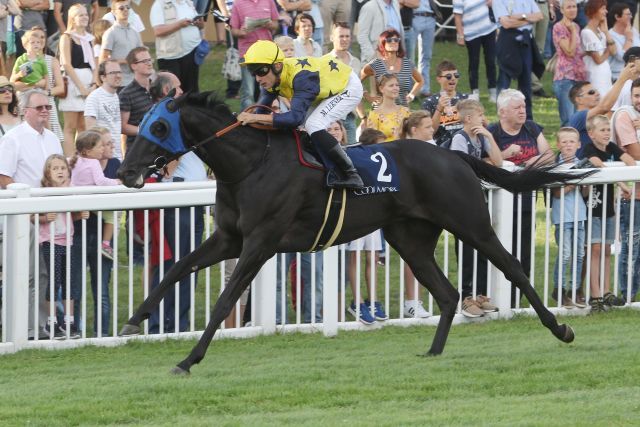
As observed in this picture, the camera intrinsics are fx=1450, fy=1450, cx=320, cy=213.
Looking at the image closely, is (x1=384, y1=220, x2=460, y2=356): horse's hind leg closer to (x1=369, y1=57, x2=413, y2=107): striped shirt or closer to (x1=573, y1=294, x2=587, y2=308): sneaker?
(x1=573, y1=294, x2=587, y2=308): sneaker

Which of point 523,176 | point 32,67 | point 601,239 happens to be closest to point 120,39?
point 32,67

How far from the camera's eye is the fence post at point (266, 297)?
9969mm

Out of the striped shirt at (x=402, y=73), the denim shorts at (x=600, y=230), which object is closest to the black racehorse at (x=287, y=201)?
the denim shorts at (x=600, y=230)

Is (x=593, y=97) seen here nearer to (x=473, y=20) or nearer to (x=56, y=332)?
(x=473, y=20)

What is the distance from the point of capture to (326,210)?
356 inches

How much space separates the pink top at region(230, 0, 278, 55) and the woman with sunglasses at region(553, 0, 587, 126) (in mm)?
3337

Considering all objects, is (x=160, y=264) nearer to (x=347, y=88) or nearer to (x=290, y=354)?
(x=290, y=354)

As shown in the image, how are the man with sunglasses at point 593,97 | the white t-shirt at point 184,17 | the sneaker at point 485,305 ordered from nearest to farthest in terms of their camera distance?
the sneaker at point 485,305 < the man with sunglasses at point 593,97 < the white t-shirt at point 184,17

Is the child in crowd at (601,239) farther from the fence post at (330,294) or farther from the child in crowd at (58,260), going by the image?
the child in crowd at (58,260)

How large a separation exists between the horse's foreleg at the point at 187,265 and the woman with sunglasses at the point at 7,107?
2937 millimetres

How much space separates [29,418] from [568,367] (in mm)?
3212

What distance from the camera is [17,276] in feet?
30.0

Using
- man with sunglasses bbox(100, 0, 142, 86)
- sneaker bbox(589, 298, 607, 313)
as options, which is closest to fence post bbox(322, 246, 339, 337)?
sneaker bbox(589, 298, 607, 313)

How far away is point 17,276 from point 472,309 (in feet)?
11.0
